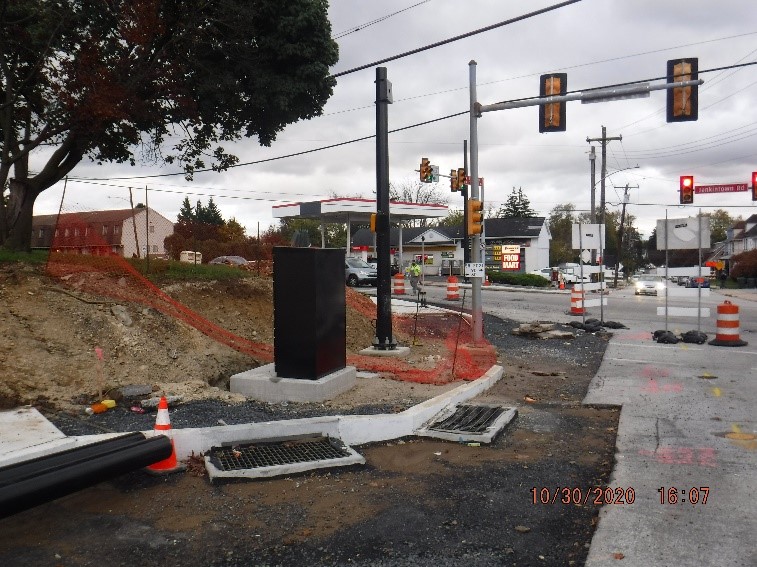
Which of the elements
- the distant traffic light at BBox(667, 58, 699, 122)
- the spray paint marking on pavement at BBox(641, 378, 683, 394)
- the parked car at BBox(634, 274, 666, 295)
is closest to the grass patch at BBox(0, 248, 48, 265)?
the spray paint marking on pavement at BBox(641, 378, 683, 394)

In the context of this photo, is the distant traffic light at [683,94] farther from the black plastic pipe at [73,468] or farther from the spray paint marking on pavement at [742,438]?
the black plastic pipe at [73,468]

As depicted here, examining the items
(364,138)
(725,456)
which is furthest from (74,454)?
(364,138)

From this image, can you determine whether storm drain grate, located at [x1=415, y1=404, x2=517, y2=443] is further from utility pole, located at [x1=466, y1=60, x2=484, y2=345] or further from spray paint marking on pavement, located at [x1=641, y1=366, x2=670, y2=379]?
utility pole, located at [x1=466, y1=60, x2=484, y2=345]

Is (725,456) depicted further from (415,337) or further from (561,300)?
(561,300)

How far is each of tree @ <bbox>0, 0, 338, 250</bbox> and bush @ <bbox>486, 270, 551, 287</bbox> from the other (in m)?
29.0

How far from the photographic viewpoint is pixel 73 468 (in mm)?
4621

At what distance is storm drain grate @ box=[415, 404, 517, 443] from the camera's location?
21.3ft

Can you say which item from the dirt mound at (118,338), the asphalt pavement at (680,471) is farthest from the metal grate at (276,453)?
the asphalt pavement at (680,471)

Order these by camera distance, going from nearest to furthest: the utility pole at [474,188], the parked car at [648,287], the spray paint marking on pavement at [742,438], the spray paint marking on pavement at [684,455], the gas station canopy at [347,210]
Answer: the spray paint marking on pavement at [684,455]
the spray paint marking on pavement at [742,438]
the utility pole at [474,188]
the parked car at [648,287]
the gas station canopy at [347,210]

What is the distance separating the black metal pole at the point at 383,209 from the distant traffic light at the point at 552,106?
12.3ft

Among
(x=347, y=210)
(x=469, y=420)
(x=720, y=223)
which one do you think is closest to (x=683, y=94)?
(x=469, y=420)

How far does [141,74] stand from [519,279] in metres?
33.0

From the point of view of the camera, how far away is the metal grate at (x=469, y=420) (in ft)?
22.2

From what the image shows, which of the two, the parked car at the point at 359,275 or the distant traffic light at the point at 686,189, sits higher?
the distant traffic light at the point at 686,189
